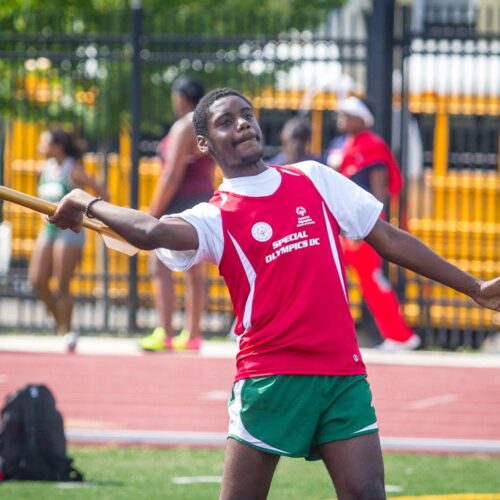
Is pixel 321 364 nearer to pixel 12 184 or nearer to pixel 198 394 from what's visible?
pixel 198 394

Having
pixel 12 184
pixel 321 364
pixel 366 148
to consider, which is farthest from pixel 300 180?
pixel 12 184

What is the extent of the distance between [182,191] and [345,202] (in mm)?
6637

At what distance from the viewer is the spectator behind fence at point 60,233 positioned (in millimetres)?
12086

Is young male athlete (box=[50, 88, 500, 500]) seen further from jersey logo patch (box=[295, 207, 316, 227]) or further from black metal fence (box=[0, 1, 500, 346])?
black metal fence (box=[0, 1, 500, 346])

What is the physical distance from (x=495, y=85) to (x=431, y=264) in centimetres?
915

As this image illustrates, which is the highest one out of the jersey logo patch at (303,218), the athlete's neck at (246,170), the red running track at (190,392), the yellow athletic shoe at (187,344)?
the athlete's neck at (246,170)

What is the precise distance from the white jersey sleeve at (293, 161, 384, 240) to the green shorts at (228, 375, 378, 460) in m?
0.57

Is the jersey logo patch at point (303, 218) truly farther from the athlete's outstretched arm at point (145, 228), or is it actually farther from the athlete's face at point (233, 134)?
the athlete's outstretched arm at point (145, 228)

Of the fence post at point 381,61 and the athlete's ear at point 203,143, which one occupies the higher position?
the fence post at point 381,61

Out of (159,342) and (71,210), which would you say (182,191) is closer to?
(159,342)

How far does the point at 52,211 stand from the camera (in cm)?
470

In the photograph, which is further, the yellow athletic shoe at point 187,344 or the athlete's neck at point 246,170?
the yellow athletic shoe at point 187,344

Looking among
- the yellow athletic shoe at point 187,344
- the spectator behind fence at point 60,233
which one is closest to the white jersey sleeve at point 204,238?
the yellow athletic shoe at point 187,344

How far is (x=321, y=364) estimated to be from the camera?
4582 mm
